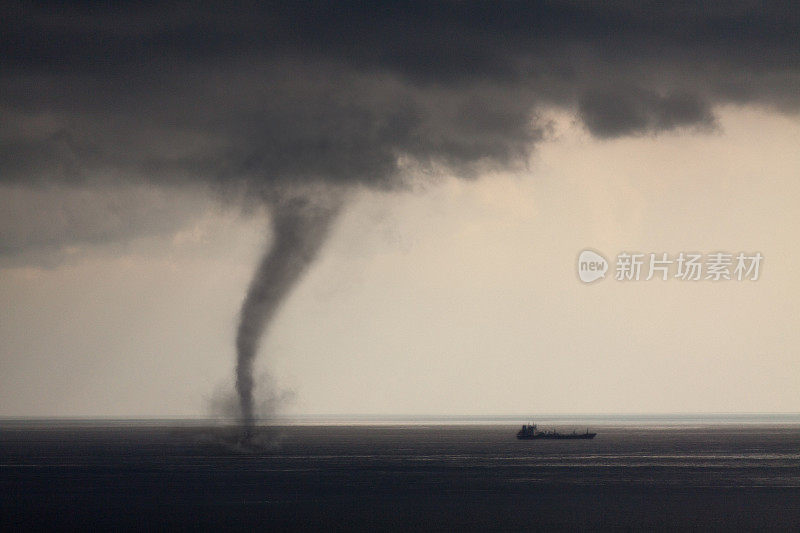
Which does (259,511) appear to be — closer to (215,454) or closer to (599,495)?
(599,495)

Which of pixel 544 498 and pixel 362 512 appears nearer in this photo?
pixel 362 512

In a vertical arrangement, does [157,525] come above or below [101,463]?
below

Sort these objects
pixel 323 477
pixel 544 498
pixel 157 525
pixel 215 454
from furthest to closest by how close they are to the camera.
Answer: pixel 215 454, pixel 323 477, pixel 544 498, pixel 157 525

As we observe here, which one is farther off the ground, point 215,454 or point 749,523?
point 215,454

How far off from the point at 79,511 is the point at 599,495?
4811cm

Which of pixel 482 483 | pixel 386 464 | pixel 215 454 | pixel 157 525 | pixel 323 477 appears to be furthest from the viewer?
pixel 215 454

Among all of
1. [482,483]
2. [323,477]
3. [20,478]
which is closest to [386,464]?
[323,477]

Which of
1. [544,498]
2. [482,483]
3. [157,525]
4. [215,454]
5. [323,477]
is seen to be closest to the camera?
[157,525]


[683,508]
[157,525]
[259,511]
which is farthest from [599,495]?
[157,525]

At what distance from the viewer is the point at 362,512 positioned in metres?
86.1

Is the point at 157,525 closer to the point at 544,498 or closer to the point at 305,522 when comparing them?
the point at 305,522

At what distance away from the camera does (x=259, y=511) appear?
86688mm

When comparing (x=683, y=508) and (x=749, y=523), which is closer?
(x=749, y=523)

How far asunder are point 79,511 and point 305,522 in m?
21.5
